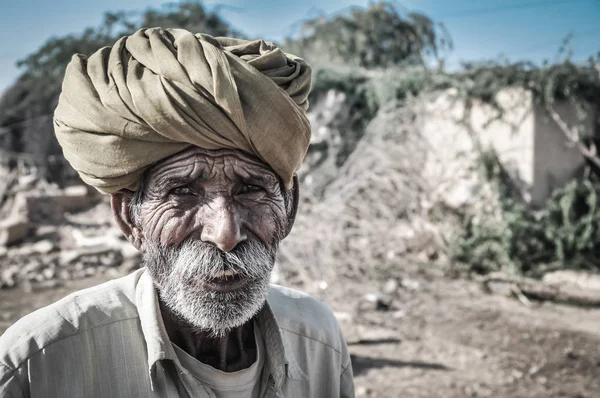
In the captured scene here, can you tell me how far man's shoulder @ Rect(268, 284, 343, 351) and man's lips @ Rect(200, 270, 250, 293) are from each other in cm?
27

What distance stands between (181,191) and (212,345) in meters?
0.53

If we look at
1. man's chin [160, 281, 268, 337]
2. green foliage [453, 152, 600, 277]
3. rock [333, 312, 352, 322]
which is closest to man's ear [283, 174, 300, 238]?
man's chin [160, 281, 268, 337]

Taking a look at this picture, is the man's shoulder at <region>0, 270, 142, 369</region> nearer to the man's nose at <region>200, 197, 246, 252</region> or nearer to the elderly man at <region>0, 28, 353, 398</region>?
the elderly man at <region>0, 28, 353, 398</region>

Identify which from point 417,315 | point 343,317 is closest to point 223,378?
point 343,317

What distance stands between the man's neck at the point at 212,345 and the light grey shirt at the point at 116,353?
0.27 ft

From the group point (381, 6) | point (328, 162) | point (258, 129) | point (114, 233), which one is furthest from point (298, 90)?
point (381, 6)

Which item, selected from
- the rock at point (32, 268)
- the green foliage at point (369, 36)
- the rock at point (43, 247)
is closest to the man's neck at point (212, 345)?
the rock at point (32, 268)

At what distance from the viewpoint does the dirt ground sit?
4.70m

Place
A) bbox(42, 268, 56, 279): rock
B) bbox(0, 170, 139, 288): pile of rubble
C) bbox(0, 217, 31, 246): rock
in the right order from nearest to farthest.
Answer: bbox(42, 268, 56, 279): rock < bbox(0, 170, 139, 288): pile of rubble < bbox(0, 217, 31, 246): rock

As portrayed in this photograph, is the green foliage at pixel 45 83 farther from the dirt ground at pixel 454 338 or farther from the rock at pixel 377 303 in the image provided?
the rock at pixel 377 303

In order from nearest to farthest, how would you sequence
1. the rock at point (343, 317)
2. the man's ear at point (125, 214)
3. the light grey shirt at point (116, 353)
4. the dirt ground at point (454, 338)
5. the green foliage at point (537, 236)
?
the light grey shirt at point (116, 353) → the man's ear at point (125, 214) → the dirt ground at point (454, 338) → the rock at point (343, 317) → the green foliage at point (537, 236)

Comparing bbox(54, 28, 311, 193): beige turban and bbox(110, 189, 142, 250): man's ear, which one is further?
bbox(110, 189, 142, 250): man's ear

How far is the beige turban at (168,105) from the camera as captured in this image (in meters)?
1.47

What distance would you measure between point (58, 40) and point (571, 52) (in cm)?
1480
